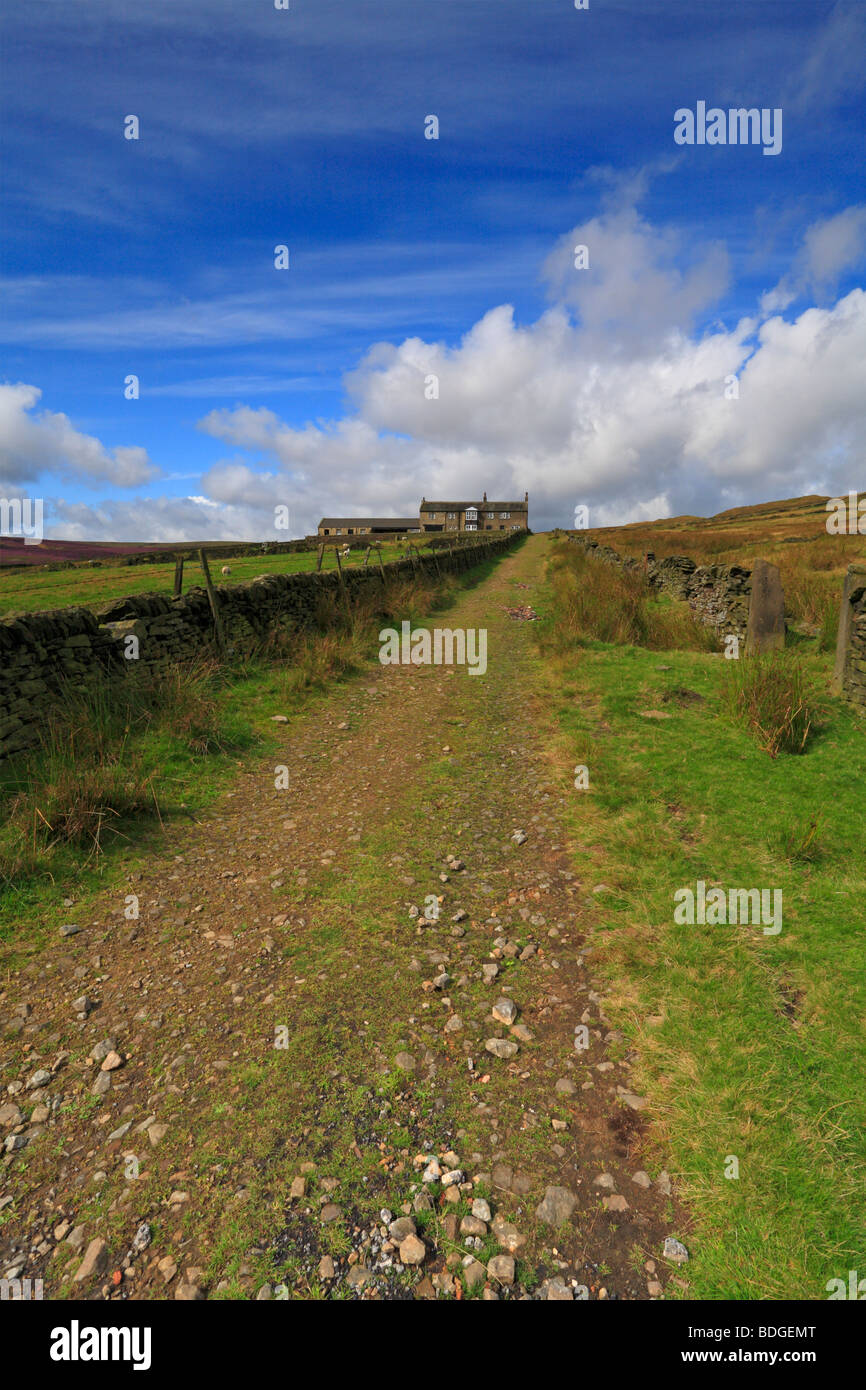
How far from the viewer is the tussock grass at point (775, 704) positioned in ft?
22.2

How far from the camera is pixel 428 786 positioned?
6.75 meters

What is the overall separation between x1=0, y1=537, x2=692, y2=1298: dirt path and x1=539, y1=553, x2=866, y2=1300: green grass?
24 centimetres

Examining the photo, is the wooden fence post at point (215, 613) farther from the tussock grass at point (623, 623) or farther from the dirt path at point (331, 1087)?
the tussock grass at point (623, 623)

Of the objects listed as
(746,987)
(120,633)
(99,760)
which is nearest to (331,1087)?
(746,987)

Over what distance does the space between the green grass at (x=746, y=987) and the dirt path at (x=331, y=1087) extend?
0.24 meters

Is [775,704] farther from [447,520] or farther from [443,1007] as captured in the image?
[447,520]

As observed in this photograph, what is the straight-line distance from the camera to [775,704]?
7172 millimetres

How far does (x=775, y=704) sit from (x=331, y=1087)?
6.77 meters

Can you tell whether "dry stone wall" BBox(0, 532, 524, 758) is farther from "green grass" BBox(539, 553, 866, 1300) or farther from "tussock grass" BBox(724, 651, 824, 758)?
"tussock grass" BBox(724, 651, 824, 758)

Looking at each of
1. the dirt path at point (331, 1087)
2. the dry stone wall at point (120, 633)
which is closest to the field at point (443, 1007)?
the dirt path at point (331, 1087)

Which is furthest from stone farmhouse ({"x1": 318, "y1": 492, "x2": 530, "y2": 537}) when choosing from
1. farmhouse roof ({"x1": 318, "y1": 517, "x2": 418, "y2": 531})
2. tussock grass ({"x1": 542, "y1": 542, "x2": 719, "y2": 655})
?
tussock grass ({"x1": 542, "y1": 542, "x2": 719, "y2": 655})

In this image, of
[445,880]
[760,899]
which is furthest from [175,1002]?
[760,899]

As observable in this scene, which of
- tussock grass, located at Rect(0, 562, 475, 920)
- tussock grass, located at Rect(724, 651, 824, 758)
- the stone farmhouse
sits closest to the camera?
tussock grass, located at Rect(0, 562, 475, 920)

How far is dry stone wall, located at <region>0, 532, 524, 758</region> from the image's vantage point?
6531 millimetres
